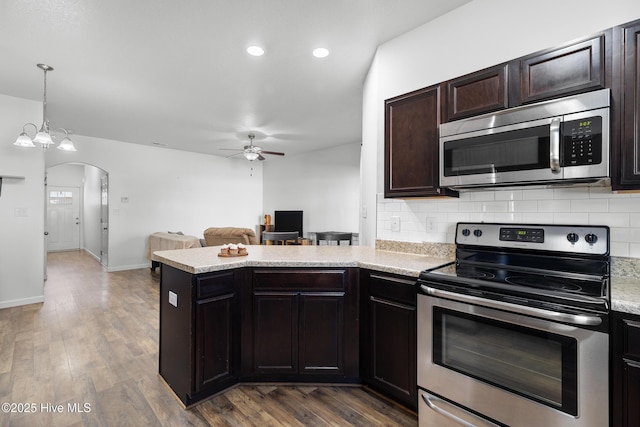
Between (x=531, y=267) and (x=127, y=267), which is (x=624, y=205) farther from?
(x=127, y=267)

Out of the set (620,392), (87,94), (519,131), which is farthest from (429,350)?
(87,94)

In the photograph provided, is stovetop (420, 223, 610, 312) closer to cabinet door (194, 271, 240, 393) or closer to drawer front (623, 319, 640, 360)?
drawer front (623, 319, 640, 360)

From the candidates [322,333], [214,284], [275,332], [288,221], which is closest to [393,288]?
[322,333]

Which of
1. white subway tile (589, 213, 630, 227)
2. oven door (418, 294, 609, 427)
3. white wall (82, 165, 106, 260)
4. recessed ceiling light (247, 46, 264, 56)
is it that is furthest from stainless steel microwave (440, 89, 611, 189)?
white wall (82, 165, 106, 260)

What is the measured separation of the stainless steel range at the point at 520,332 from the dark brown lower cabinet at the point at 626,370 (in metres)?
0.03

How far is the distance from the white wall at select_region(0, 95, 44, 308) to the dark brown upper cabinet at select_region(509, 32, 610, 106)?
5.42 metres

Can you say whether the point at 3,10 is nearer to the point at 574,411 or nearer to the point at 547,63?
the point at 547,63

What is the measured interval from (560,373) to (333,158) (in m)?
6.03

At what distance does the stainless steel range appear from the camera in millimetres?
1191

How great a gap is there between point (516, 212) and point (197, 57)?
118 inches

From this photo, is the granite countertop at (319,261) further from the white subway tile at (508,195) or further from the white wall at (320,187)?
the white wall at (320,187)

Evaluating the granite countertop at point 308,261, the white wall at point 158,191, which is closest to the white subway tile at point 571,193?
the granite countertop at point 308,261

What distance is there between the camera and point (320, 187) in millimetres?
7176

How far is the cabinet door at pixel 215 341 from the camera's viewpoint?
6.23 ft
